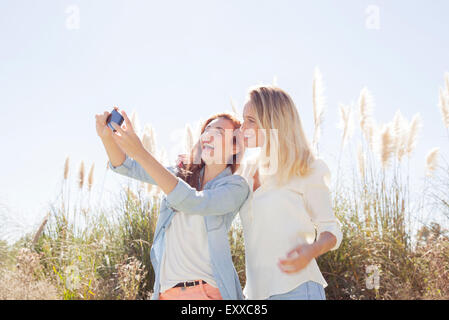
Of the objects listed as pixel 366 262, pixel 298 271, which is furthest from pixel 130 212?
pixel 298 271

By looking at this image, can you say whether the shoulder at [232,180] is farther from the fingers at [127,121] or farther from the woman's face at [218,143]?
the fingers at [127,121]

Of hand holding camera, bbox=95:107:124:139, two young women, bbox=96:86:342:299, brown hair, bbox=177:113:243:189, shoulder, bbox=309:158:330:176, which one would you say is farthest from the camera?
brown hair, bbox=177:113:243:189

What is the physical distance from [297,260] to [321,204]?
356mm

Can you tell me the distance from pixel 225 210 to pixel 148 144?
12.0 ft

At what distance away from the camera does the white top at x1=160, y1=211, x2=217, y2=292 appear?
79.1 inches

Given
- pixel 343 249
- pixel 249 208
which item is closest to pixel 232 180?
pixel 249 208

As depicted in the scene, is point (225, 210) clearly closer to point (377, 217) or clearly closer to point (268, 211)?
point (268, 211)

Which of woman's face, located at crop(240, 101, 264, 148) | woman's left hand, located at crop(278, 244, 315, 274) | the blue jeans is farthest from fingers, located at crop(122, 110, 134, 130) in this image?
the blue jeans

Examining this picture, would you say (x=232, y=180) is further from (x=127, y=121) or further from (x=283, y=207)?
(x=127, y=121)

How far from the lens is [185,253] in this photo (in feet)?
6.80

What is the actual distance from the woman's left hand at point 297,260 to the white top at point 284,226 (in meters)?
0.16

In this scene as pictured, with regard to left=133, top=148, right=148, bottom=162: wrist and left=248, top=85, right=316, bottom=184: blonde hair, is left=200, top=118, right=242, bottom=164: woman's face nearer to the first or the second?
left=248, top=85, right=316, bottom=184: blonde hair

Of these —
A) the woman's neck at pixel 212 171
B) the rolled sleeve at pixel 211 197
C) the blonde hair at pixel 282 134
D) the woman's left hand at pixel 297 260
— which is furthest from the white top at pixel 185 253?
the blonde hair at pixel 282 134

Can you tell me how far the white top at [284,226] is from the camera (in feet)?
6.66
